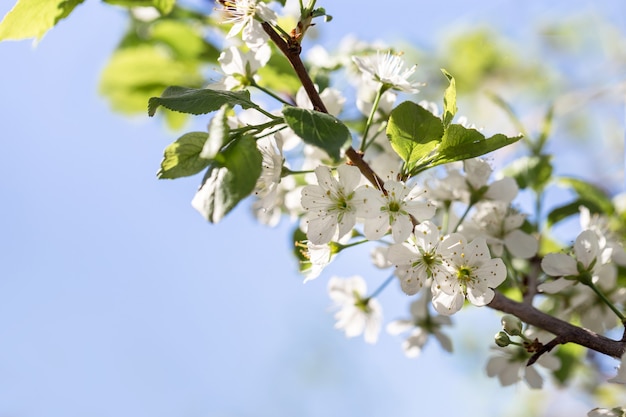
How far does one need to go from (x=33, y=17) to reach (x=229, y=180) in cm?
52

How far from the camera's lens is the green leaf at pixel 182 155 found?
3.00 ft

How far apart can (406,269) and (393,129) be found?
210 mm

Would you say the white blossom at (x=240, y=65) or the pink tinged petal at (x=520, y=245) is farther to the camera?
the pink tinged petal at (x=520, y=245)

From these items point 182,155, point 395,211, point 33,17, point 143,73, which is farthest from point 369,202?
point 143,73

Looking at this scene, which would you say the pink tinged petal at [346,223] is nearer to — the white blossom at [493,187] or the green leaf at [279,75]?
the white blossom at [493,187]

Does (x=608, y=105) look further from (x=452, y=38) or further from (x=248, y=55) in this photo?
(x=248, y=55)

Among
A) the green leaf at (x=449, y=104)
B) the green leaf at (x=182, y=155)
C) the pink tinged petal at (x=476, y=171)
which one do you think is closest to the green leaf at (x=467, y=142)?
the green leaf at (x=449, y=104)

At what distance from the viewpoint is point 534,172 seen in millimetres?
1484

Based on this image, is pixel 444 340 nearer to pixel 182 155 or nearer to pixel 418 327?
pixel 418 327

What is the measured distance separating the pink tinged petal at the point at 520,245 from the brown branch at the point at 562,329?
0.63ft

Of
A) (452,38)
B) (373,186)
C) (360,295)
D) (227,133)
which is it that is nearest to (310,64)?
(360,295)

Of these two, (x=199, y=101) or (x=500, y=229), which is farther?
(x=500, y=229)

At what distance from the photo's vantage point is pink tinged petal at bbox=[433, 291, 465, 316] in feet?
3.22

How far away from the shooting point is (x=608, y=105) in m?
2.71
